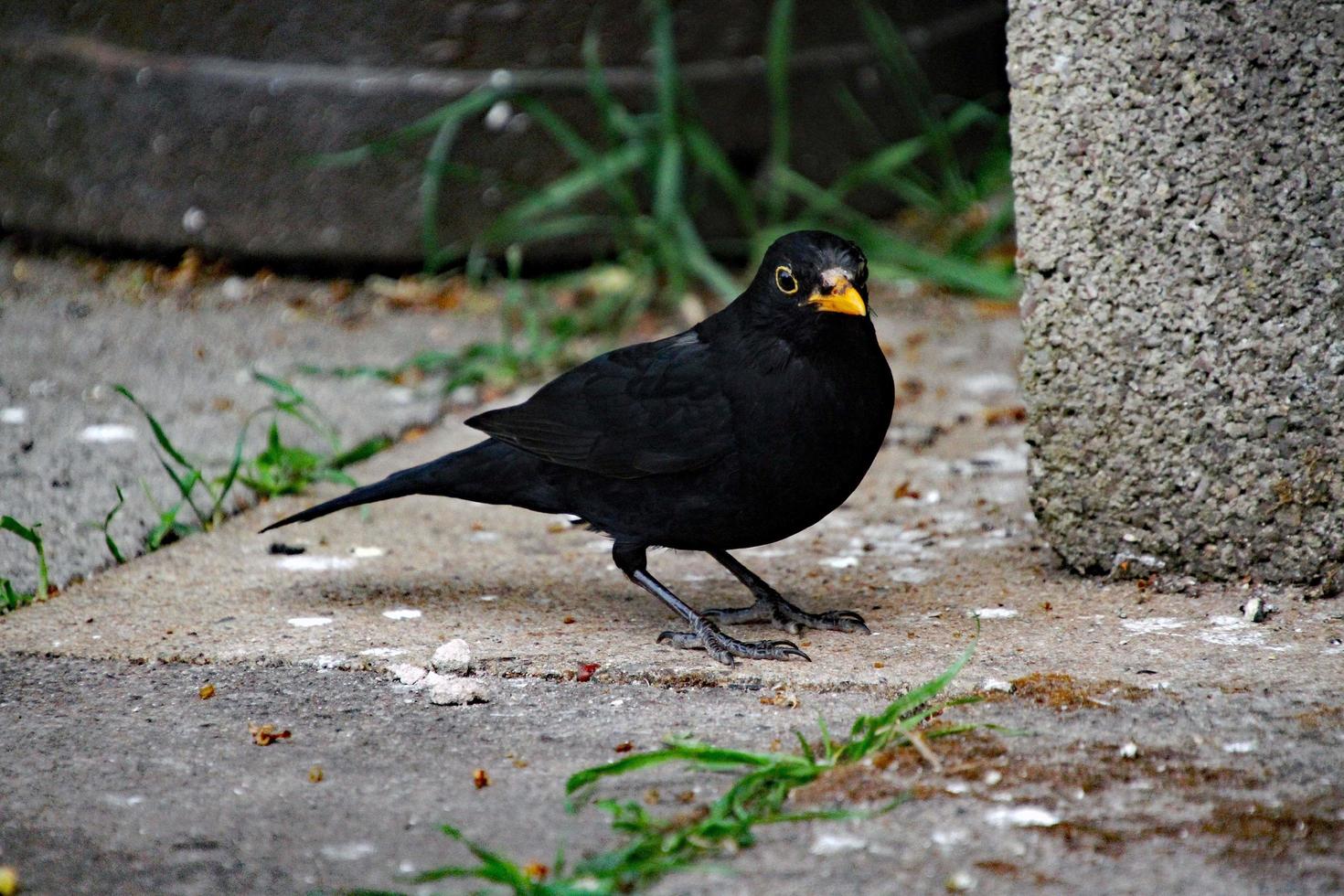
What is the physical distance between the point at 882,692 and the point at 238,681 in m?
1.18

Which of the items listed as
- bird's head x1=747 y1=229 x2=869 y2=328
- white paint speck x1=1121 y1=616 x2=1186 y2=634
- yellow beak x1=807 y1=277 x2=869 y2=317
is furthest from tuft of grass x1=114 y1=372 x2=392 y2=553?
white paint speck x1=1121 y1=616 x2=1186 y2=634

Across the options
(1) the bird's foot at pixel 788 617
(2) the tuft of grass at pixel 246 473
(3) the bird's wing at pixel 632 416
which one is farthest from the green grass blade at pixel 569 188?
(1) the bird's foot at pixel 788 617

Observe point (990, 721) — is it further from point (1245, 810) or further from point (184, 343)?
point (184, 343)

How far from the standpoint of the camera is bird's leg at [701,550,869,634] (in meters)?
3.22

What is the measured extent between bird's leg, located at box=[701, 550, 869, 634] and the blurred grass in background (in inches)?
73.0

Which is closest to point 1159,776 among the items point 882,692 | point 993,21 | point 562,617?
point 882,692

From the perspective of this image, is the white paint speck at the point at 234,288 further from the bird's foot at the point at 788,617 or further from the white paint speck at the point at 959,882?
the white paint speck at the point at 959,882

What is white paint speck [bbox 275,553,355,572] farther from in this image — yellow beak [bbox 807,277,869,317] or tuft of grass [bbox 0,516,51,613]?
yellow beak [bbox 807,277,869,317]

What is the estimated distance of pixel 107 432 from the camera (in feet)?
14.2

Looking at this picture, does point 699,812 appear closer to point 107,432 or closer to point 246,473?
point 246,473

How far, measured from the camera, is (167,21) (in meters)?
5.48

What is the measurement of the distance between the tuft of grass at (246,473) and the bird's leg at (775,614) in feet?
3.71

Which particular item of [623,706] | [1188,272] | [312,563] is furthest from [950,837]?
[312,563]

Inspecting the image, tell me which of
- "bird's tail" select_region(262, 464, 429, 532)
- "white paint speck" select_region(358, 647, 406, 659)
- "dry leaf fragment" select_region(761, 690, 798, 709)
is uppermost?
"bird's tail" select_region(262, 464, 429, 532)
